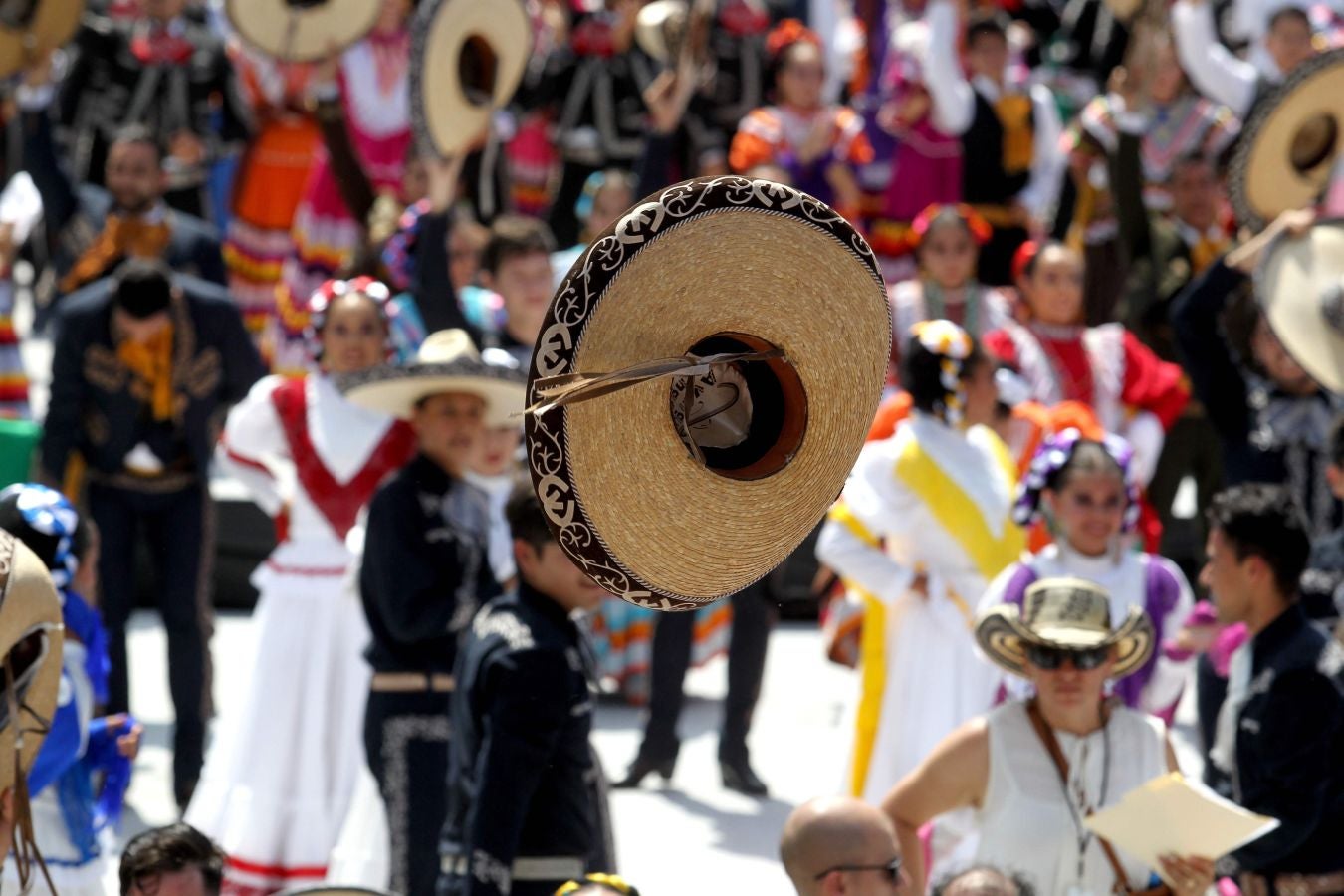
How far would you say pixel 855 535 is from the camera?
6445mm

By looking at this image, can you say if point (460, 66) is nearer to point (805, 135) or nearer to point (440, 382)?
point (440, 382)

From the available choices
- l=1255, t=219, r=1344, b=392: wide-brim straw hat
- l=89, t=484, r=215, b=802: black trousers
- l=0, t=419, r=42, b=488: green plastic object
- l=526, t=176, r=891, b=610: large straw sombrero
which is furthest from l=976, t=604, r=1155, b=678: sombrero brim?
l=0, t=419, r=42, b=488: green plastic object

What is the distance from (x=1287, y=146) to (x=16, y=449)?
178 inches

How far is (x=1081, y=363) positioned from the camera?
8.56m

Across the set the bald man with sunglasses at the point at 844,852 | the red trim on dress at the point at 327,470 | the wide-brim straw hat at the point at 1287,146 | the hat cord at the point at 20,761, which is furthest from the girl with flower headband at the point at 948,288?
the hat cord at the point at 20,761

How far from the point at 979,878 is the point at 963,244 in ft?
15.8

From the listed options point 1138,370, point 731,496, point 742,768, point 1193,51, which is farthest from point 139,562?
point 731,496

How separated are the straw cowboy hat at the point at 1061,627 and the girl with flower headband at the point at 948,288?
148 inches

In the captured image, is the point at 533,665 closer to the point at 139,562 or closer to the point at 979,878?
the point at 979,878

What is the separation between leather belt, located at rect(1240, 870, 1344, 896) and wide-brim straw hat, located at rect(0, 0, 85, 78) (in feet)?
22.2

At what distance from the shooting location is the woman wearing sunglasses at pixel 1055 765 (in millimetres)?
4645

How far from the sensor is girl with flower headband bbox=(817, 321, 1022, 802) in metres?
6.33

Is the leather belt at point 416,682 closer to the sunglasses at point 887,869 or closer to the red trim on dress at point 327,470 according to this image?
the red trim on dress at point 327,470

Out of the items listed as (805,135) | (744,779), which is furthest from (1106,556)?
(805,135)
